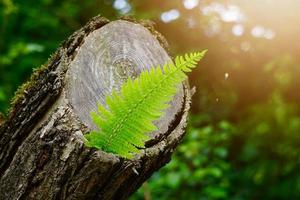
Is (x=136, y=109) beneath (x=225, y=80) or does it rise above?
above

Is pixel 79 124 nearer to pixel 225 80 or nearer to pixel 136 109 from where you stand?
pixel 136 109

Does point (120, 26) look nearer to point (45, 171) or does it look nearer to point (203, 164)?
point (45, 171)

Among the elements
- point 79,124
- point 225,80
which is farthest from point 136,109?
point 225,80

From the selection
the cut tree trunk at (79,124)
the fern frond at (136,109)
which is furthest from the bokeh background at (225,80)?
the fern frond at (136,109)

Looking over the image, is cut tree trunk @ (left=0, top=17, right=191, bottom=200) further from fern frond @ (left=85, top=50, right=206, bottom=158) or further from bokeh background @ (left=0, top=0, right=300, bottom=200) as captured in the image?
bokeh background @ (left=0, top=0, right=300, bottom=200)

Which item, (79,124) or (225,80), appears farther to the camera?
(225,80)
